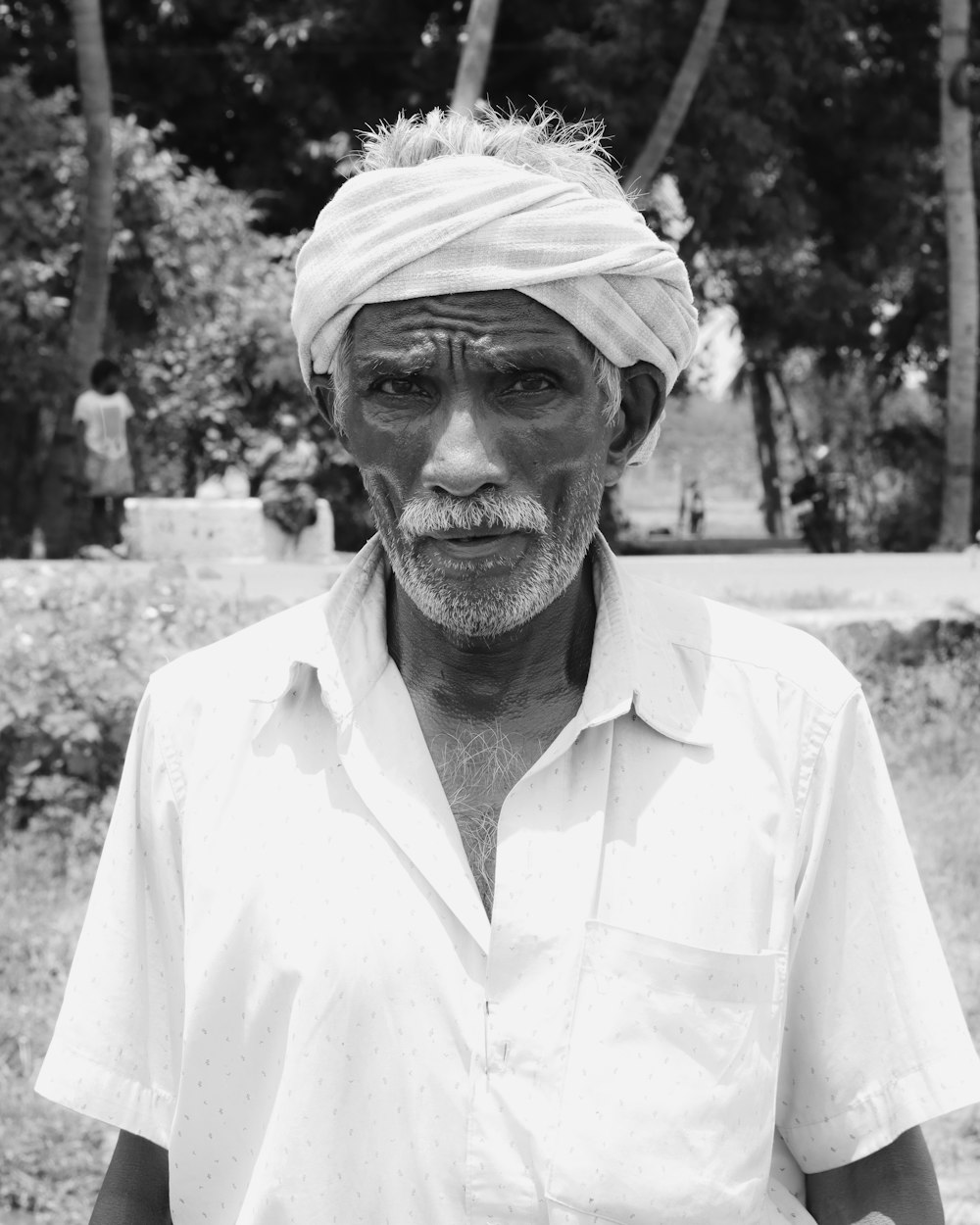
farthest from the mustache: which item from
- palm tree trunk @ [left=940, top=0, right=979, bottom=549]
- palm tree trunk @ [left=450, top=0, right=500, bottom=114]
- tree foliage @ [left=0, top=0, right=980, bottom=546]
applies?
palm tree trunk @ [left=940, top=0, right=979, bottom=549]

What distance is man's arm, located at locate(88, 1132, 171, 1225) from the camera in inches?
70.4

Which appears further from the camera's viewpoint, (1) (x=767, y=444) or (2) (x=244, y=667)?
(1) (x=767, y=444)

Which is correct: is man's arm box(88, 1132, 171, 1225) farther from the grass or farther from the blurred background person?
the blurred background person

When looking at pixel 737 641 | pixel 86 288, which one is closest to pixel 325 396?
pixel 737 641

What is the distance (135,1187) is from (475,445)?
35.7 inches

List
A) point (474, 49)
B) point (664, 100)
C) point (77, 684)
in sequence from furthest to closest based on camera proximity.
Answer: point (664, 100), point (474, 49), point (77, 684)

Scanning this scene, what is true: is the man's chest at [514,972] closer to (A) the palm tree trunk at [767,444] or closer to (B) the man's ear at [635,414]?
(B) the man's ear at [635,414]

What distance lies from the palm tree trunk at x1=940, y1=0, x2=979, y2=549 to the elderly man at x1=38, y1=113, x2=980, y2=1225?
14.1 m

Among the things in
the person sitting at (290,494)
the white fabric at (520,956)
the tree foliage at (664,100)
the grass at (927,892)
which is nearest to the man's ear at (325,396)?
the white fabric at (520,956)

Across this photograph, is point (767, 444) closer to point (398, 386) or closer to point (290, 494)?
point (290, 494)

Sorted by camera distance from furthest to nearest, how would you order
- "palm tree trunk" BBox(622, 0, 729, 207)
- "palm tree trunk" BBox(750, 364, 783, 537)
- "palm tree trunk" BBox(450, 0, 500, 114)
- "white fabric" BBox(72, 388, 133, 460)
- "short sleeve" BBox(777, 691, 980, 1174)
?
"palm tree trunk" BBox(750, 364, 783, 537) < "palm tree trunk" BBox(622, 0, 729, 207) < "palm tree trunk" BBox(450, 0, 500, 114) < "white fabric" BBox(72, 388, 133, 460) < "short sleeve" BBox(777, 691, 980, 1174)

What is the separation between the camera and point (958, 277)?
51.0 feet

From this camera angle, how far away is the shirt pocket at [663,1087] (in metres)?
1.59

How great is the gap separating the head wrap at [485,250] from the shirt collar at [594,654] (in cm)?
28
